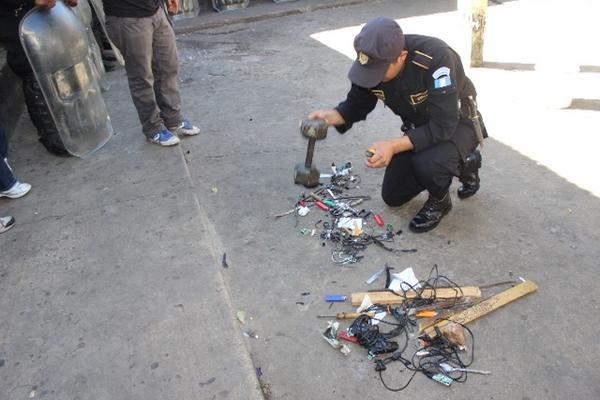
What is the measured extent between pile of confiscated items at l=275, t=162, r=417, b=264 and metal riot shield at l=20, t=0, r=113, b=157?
2019 millimetres

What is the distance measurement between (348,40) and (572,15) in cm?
307

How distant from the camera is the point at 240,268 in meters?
2.88

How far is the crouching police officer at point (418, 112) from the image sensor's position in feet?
8.38

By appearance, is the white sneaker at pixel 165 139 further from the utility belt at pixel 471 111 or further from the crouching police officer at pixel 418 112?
the utility belt at pixel 471 111

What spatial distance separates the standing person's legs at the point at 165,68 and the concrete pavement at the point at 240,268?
13.7 inches

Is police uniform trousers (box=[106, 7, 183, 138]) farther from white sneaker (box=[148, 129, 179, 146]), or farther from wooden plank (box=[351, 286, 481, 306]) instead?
wooden plank (box=[351, 286, 481, 306])

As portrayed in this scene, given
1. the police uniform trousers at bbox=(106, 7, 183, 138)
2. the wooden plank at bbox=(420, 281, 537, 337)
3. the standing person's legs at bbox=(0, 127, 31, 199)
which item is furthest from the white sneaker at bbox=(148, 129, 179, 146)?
the wooden plank at bbox=(420, 281, 537, 337)

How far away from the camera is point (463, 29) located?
520cm

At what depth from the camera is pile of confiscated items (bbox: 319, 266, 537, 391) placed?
2242 millimetres

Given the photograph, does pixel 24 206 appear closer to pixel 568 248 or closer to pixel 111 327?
pixel 111 327

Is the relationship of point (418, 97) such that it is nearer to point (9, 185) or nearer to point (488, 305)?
point (488, 305)

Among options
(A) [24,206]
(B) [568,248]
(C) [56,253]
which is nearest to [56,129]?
(A) [24,206]

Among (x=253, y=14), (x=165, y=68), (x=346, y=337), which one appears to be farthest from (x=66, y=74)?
(x=253, y=14)

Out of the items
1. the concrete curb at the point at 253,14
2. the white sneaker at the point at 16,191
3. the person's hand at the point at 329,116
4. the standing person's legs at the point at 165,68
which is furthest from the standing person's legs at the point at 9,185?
the concrete curb at the point at 253,14
